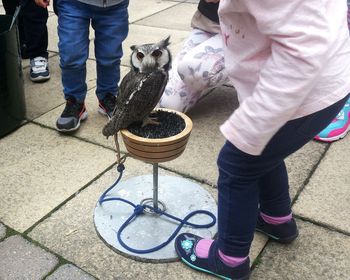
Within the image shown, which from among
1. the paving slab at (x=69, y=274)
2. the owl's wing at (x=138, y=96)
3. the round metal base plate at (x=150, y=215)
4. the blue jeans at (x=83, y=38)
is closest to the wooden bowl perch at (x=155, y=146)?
the owl's wing at (x=138, y=96)

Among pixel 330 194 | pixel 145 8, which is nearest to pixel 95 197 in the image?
pixel 330 194

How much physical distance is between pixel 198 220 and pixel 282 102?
0.94 metres

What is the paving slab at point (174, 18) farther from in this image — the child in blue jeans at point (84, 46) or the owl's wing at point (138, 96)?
the owl's wing at point (138, 96)

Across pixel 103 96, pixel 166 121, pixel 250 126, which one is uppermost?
pixel 250 126

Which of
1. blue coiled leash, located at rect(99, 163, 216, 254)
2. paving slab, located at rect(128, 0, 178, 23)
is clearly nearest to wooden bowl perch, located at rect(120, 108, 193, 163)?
blue coiled leash, located at rect(99, 163, 216, 254)

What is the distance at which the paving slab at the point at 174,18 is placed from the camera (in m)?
4.42

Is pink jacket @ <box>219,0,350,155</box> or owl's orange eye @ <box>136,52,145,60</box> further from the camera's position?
owl's orange eye @ <box>136,52,145,60</box>

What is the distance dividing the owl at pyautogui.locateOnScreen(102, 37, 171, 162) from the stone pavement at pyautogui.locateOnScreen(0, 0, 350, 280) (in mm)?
535

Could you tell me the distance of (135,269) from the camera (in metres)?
1.68

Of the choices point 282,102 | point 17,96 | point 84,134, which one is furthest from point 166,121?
point 17,96

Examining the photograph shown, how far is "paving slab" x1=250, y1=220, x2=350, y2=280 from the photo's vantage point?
5.40 ft

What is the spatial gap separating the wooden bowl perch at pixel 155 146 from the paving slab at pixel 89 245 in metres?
0.43

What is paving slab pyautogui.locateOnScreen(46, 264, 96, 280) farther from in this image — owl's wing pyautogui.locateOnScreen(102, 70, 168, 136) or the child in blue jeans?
the child in blue jeans

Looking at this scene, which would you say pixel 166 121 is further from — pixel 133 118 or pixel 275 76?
pixel 275 76
